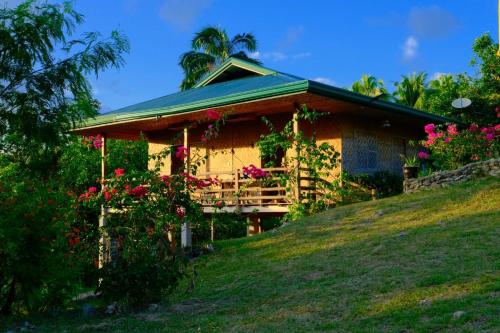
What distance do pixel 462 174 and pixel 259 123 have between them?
260 inches

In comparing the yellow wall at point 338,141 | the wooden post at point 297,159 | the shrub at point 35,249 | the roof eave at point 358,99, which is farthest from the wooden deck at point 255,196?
the shrub at point 35,249

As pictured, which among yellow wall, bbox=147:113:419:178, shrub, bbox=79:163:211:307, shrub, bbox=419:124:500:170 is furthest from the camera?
yellow wall, bbox=147:113:419:178

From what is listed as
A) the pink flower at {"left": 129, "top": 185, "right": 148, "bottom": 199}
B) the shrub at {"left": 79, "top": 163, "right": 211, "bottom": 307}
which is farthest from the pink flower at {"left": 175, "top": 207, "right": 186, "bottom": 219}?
the pink flower at {"left": 129, "top": 185, "right": 148, "bottom": 199}

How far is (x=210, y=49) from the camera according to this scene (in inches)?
1444

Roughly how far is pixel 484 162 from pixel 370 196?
2908 mm

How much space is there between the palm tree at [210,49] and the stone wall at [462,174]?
24019mm

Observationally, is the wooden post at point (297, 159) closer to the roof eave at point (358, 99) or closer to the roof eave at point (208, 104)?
the roof eave at point (208, 104)

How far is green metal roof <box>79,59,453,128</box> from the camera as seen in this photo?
43.5 ft

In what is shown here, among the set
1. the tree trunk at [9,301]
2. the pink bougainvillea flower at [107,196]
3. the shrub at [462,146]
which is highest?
the shrub at [462,146]

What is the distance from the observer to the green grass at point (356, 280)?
536 centimetres

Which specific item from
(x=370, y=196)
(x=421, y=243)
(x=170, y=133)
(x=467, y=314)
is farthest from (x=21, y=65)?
(x=170, y=133)

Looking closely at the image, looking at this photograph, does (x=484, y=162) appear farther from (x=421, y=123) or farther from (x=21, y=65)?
(x=21, y=65)

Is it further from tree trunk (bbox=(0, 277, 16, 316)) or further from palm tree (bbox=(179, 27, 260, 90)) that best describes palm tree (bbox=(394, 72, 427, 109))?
tree trunk (bbox=(0, 277, 16, 316))

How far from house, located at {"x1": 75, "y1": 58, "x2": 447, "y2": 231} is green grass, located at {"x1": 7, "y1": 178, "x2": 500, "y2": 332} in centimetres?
392
